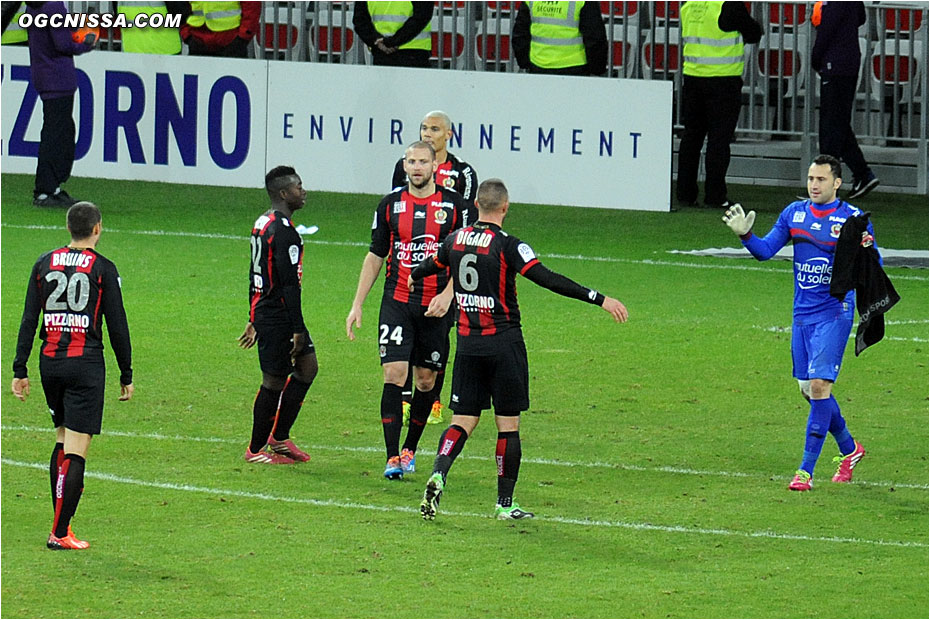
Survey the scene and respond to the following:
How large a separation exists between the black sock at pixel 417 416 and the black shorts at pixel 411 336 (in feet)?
0.56

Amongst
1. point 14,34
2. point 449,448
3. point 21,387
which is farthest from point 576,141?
point 21,387

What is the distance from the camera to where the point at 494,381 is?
9.09 metres

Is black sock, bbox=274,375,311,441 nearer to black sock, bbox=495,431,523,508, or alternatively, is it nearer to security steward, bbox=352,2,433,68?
black sock, bbox=495,431,523,508

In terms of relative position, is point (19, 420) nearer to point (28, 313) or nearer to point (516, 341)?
point (28, 313)

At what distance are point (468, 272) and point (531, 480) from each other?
5.07ft

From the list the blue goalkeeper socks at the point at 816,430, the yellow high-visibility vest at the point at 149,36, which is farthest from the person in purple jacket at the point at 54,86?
the blue goalkeeper socks at the point at 816,430

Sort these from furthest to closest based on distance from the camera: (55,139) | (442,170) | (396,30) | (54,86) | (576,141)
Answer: (396,30) < (576,141) < (54,86) < (55,139) < (442,170)

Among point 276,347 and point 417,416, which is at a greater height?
point 276,347

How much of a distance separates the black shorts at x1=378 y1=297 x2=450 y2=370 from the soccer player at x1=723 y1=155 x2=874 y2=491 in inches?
70.2

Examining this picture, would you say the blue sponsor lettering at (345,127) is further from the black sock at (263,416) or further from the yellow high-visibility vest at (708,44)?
the black sock at (263,416)

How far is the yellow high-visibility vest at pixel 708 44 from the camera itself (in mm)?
20250

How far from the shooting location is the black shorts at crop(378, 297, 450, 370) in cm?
1006

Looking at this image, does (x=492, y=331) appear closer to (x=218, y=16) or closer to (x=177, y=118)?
(x=177, y=118)

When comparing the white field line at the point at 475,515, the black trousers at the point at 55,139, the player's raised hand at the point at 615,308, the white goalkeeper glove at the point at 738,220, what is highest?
the black trousers at the point at 55,139
